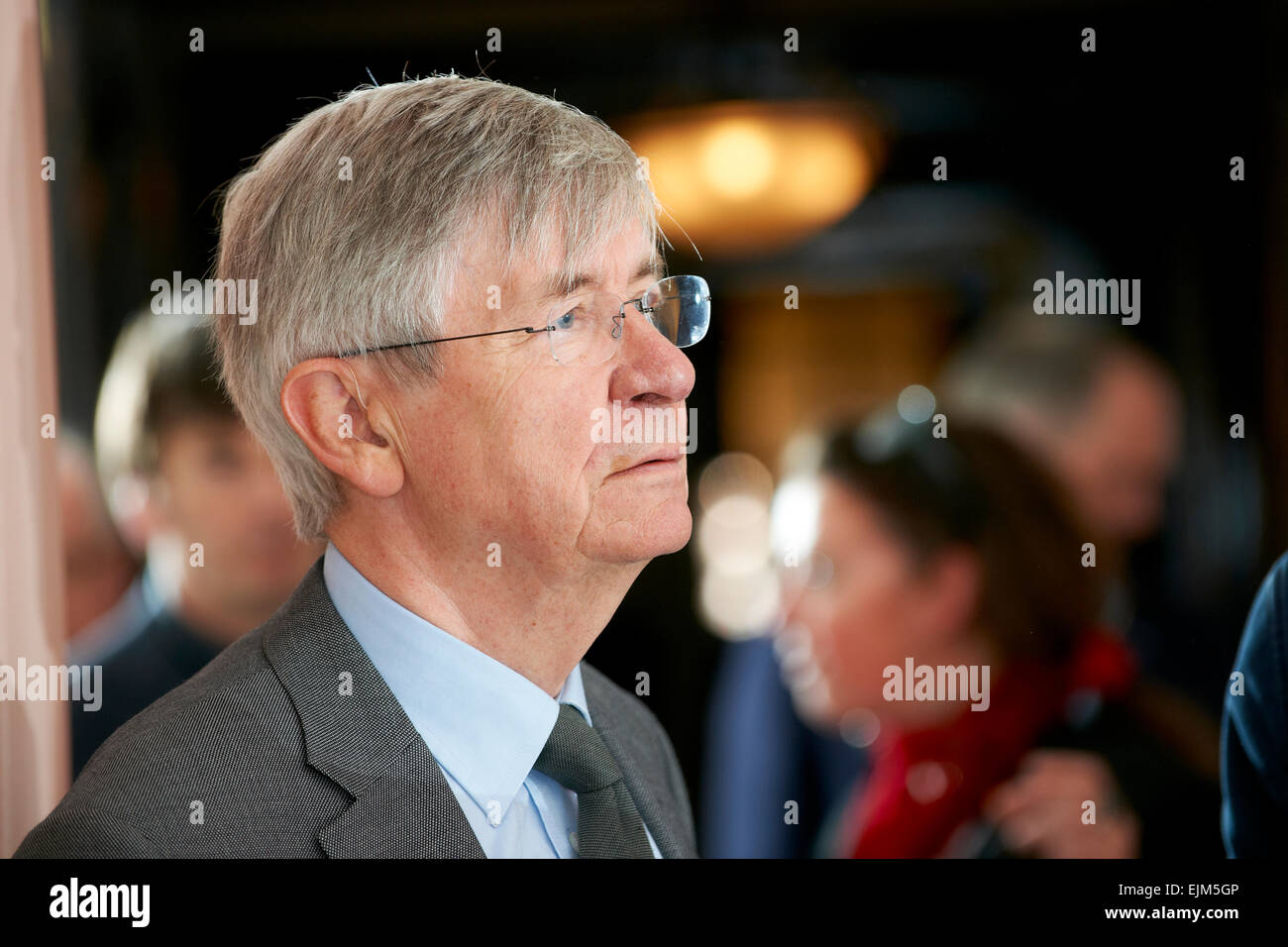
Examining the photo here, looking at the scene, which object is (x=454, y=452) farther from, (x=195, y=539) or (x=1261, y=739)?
(x=1261, y=739)

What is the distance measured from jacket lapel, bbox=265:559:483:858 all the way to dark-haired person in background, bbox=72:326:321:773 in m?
A: 0.27

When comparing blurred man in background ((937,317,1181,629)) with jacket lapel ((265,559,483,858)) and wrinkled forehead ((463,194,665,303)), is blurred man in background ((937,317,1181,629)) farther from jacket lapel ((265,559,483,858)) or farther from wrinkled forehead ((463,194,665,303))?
jacket lapel ((265,559,483,858))

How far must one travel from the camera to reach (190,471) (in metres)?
1.36

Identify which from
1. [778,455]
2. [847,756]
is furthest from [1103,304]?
[847,756]

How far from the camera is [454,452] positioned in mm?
1109

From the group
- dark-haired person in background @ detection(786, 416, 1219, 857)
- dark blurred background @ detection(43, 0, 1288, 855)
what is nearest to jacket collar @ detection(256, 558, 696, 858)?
dark blurred background @ detection(43, 0, 1288, 855)

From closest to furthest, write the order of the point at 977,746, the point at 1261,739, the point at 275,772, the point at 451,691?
the point at 275,772
the point at 451,691
the point at 1261,739
the point at 977,746

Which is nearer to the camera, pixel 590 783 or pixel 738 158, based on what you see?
pixel 590 783

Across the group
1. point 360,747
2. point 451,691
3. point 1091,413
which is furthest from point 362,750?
point 1091,413

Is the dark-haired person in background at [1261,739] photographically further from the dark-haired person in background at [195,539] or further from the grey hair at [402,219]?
the dark-haired person in background at [195,539]

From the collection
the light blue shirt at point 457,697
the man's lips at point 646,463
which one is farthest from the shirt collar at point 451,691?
the man's lips at point 646,463

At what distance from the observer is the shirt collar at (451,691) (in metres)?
1.09

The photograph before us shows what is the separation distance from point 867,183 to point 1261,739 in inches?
32.1

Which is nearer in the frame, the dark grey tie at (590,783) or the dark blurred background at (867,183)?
the dark grey tie at (590,783)
